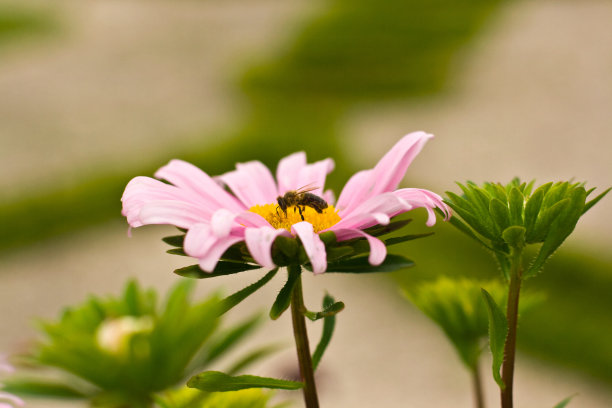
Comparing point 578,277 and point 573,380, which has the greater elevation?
point 578,277

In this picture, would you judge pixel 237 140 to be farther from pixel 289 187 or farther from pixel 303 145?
pixel 289 187

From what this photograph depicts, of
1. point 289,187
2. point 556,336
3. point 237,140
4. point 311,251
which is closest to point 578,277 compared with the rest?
point 556,336

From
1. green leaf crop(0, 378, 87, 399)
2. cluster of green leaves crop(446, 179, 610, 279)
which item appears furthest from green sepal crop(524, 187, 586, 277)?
green leaf crop(0, 378, 87, 399)

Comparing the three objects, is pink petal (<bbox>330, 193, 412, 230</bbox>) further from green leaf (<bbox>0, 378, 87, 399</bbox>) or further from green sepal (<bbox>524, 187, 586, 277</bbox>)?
green leaf (<bbox>0, 378, 87, 399</bbox>)

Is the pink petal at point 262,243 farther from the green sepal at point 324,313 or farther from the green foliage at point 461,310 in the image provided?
the green foliage at point 461,310

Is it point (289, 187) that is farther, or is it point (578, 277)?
→ point (578, 277)

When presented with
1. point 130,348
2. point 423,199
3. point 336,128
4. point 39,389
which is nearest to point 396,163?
point 423,199

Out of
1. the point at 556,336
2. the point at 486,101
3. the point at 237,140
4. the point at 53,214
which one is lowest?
the point at 556,336

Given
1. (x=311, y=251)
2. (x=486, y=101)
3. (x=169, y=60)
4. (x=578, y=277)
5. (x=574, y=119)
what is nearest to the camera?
(x=311, y=251)

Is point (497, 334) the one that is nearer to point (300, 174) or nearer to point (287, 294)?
point (287, 294)
